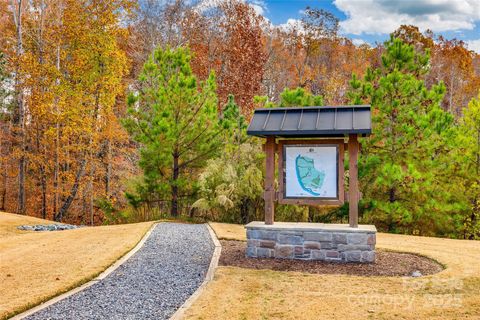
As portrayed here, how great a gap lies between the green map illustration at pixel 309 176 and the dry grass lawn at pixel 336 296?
6.39ft

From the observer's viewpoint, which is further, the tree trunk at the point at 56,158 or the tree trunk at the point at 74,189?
the tree trunk at the point at 74,189

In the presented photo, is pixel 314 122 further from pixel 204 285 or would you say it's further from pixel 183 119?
pixel 183 119

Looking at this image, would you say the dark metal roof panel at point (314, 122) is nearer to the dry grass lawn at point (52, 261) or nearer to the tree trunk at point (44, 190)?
the dry grass lawn at point (52, 261)

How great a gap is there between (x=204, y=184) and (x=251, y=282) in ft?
25.9

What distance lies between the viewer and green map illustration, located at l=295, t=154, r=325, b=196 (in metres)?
8.34

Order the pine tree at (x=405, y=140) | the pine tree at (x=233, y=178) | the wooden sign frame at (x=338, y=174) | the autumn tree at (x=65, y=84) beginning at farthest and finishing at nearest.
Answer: the autumn tree at (x=65, y=84) < the pine tree at (x=233, y=178) < the pine tree at (x=405, y=140) < the wooden sign frame at (x=338, y=174)

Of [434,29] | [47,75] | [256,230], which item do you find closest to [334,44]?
[434,29]

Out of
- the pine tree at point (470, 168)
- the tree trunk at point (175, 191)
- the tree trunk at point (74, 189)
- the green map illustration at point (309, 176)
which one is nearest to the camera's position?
the green map illustration at point (309, 176)

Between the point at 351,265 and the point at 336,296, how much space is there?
199 centimetres

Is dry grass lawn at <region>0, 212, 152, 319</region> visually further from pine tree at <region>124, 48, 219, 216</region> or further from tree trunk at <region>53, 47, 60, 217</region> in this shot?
tree trunk at <region>53, 47, 60, 217</region>

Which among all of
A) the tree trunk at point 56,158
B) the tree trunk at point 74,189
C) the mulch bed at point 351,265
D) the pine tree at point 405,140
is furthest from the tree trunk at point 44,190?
the mulch bed at point 351,265

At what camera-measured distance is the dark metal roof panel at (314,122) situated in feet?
25.6

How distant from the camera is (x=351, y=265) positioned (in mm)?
7629

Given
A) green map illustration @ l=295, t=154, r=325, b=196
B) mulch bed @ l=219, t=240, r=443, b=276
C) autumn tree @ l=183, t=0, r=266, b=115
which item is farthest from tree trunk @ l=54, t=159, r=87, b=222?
green map illustration @ l=295, t=154, r=325, b=196
